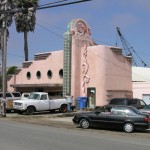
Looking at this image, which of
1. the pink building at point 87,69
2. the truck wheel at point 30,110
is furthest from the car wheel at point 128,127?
the pink building at point 87,69

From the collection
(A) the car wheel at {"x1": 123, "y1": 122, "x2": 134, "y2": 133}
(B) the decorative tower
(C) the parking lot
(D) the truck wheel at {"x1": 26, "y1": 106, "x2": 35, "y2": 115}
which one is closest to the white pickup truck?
(D) the truck wheel at {"x1": 26, "y1": 106, "x2": 35, "y2": 115}

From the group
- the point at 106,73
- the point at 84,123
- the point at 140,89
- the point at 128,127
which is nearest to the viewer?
the point at 128,127

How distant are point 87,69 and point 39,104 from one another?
24.1 ft

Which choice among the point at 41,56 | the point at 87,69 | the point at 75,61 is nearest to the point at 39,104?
the point at 87,69

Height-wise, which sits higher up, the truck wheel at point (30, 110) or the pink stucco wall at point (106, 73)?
the pink stucco wall at point (106, 73)

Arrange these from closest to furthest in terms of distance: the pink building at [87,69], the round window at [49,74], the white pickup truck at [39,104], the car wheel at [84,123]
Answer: the car wheel at [84,123], the white pickup truck at [39,104], the pink building at [87,69], the round window at [49,74]

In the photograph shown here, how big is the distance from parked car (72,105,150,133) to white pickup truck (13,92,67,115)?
1188 cm

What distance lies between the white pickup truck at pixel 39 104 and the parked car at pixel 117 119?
1188 centimetres

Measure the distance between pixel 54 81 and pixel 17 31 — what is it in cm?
1443

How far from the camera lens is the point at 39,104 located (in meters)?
Result: 34.5

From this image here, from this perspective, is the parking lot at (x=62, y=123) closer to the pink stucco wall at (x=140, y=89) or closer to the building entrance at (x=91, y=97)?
the building entrance at (x=91, y=97)

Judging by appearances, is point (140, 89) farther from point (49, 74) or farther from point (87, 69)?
point (49, 74)

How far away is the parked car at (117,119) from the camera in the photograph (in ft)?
68.8

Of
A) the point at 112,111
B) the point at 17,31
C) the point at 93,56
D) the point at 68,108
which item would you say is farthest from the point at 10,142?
the point at 17,31
